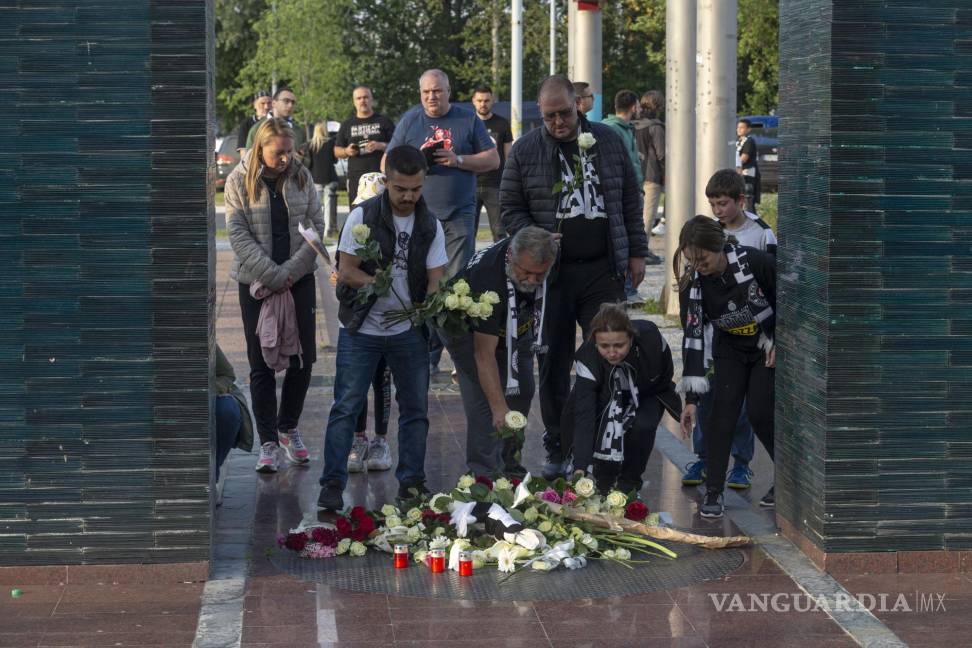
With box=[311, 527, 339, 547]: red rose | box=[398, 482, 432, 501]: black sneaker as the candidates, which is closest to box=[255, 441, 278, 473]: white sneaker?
box=[398, 482, 432, 501]: black sneaker

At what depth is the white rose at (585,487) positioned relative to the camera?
259 inches

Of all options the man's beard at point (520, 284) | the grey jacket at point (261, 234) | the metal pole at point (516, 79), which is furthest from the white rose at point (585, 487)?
the metal pole at point (516, 79)

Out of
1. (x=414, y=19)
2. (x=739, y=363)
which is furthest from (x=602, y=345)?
(x=414, y=19)

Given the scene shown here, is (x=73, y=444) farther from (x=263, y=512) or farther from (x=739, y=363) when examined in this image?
(x=739, y=363)

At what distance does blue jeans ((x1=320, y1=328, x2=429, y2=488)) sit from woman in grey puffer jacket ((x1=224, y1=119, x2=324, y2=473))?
897 mm

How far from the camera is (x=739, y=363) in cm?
702

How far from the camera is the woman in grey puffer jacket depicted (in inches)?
309

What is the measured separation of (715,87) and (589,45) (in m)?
3.75

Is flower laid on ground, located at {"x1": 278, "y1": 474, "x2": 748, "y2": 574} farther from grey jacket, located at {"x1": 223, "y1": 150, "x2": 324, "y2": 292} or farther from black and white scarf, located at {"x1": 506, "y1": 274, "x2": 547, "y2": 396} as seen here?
grey jacket, located at {"x1": 223, "y1": 150, "x2": 324, "y2": 292}

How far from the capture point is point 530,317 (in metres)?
7.05

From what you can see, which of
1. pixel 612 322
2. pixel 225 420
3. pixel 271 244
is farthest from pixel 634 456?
pixel 271 244

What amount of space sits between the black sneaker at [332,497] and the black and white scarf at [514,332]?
937mm

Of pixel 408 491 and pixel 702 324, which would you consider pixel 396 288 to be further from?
pixel 702 324

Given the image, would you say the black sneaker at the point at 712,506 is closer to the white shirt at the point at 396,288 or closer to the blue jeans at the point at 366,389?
the blue jeans at the point at 366,389
